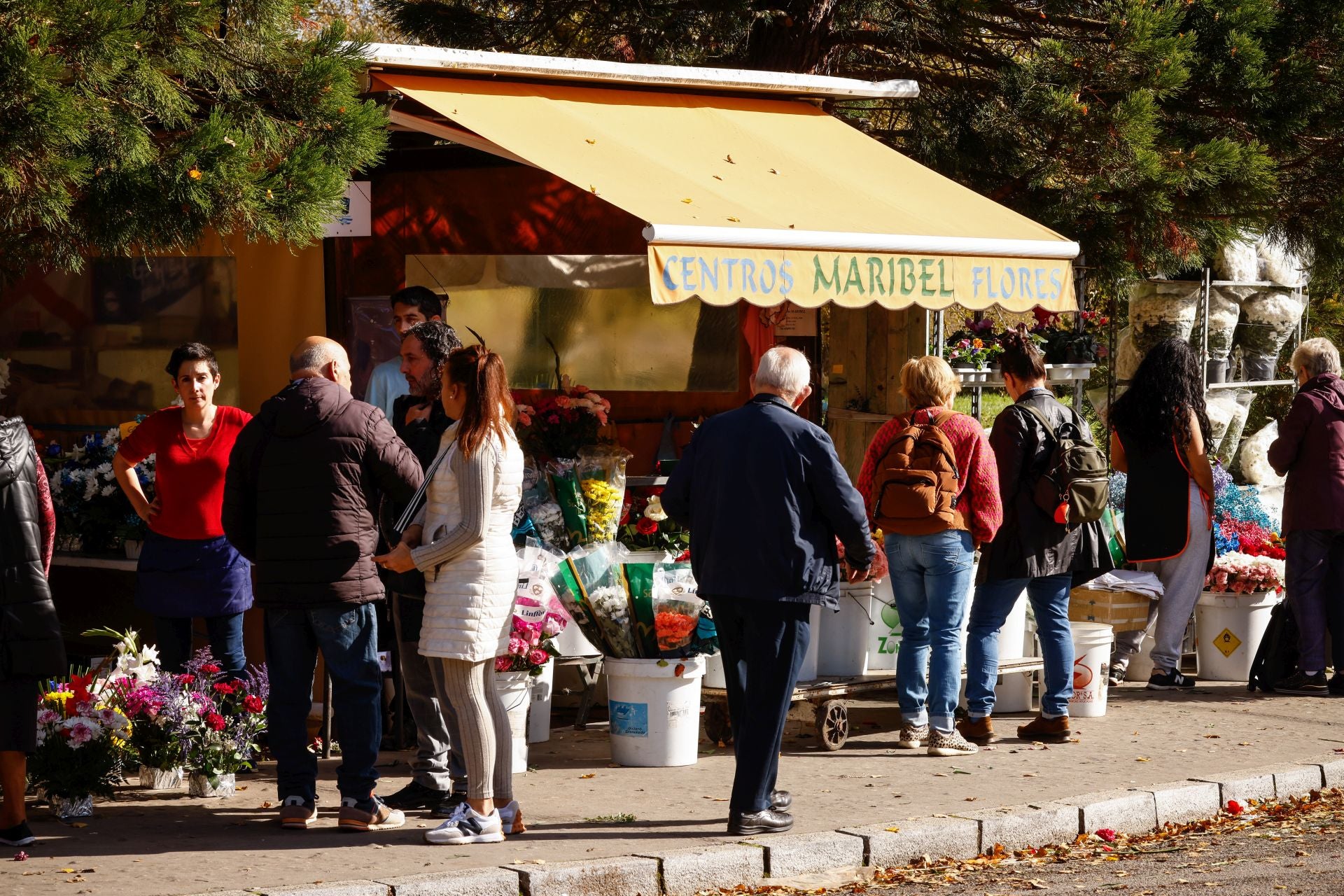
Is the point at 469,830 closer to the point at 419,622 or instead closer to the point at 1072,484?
the point at 419,622

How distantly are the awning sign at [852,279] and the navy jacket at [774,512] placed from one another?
1186mm

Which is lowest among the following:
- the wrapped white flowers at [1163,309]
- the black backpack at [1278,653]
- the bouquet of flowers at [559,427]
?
the black backpack at [1278,653]

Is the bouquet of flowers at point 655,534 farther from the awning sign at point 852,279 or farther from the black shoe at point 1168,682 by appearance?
the black shoe at point 1168,682

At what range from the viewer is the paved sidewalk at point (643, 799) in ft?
17.7

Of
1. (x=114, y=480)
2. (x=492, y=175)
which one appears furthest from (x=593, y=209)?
(x=114, y=480)

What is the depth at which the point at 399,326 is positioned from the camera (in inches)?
292

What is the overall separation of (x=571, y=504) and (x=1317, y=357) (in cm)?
433

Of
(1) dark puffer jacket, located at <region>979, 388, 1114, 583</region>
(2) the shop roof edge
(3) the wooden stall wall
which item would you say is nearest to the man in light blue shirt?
(2) the shop roof edge

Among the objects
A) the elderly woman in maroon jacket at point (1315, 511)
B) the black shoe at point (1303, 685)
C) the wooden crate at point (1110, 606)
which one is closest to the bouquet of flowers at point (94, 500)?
the wooden crate at point (1110, 606)

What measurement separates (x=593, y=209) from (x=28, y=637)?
517 cm

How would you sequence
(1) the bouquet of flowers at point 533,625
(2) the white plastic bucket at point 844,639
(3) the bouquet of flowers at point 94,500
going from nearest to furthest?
(1) the bouquet of flowers at point 533,625 < (2) the white plastic bucket at point 844,639 < (3) the bouquet of flowers at point 94,500

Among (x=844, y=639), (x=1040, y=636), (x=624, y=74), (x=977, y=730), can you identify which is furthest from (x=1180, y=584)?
(x=624, y=74)

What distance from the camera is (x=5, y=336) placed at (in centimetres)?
973

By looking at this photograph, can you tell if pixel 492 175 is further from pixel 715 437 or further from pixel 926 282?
pixel 715 437
